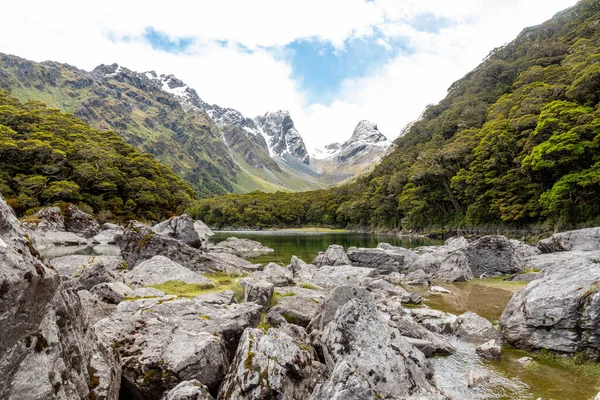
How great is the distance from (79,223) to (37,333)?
57.5m

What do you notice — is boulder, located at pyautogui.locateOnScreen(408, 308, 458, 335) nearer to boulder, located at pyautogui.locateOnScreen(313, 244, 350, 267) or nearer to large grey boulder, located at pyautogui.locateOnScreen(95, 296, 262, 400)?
large grey boulder, located at pyautogui.locateOnScreen(95, 296, 262, 400)

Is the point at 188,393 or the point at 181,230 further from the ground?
the point at 188,393

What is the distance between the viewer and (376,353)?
27.3 ft

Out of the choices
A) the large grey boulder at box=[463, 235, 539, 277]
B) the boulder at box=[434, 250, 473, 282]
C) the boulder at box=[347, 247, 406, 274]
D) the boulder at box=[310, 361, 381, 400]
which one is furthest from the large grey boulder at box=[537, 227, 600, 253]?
the boulder at box=[310, 361, 381, 400]

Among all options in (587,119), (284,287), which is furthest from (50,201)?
(587,119)

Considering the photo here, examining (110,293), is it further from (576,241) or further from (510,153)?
(510,153)

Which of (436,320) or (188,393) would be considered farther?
(436,320)

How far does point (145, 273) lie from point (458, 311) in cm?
1613

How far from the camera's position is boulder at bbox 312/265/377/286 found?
79.4 ft

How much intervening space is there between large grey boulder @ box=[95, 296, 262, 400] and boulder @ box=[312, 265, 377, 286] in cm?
1470

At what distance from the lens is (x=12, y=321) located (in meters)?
4.36

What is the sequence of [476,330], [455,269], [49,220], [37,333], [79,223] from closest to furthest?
[37,333] → [476,330] → [455,269] → [49,220] → [79,223]

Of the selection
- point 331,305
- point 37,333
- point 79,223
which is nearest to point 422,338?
point 331,305

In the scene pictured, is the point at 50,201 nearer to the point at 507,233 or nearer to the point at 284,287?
the point at 284,287
